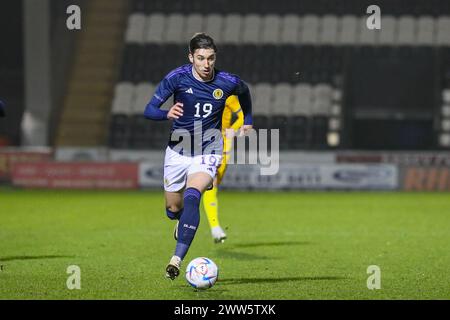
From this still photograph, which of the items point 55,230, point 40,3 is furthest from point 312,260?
point 40,3

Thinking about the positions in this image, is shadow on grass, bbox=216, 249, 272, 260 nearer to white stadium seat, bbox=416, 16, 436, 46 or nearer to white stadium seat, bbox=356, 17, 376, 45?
white stadium seat, bbox=356, 17, 376, 45

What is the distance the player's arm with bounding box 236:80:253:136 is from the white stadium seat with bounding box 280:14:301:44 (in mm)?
19845

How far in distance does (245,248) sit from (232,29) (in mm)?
18879

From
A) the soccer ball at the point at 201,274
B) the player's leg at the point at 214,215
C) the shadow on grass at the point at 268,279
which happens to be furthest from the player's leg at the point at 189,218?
the player's leg at the point at 214,215

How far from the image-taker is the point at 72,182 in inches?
901

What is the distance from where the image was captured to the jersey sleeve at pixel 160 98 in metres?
8.08

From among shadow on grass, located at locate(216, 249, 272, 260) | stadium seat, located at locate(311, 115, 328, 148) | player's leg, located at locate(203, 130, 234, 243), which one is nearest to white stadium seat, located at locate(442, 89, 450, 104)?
stadium seat, located at locate(311, 115, 328, 148)

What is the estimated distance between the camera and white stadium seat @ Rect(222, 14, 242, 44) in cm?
2862

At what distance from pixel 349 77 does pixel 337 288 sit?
1899cm

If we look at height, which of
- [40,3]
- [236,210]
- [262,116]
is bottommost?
[236,210]

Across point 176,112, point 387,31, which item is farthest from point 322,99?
point 176,112

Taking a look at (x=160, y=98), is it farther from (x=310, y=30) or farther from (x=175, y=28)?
(x=175, y=28)

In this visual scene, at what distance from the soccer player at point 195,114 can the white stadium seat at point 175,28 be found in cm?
2052

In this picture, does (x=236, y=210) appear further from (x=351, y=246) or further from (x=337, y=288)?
(x=337, y=288)
